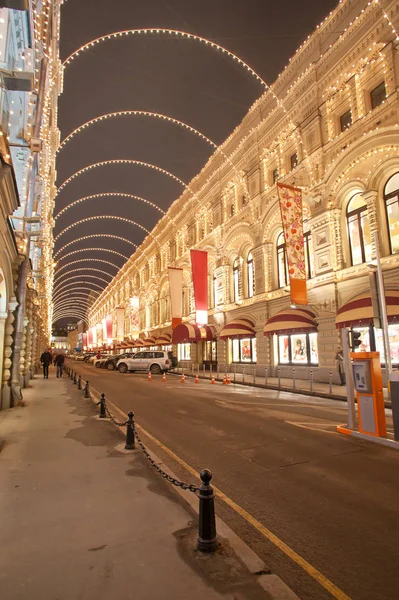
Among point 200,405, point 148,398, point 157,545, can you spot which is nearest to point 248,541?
point 157,545

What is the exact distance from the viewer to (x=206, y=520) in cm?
343

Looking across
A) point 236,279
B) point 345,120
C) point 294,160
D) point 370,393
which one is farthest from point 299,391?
point 294,160

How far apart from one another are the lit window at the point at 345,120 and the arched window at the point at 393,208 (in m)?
4.38

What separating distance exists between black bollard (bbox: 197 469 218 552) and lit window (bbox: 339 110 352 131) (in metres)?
19.4

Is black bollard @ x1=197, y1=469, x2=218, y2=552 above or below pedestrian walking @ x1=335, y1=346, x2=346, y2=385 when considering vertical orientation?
below

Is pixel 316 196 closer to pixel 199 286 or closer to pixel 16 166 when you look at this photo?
pixel 199 286

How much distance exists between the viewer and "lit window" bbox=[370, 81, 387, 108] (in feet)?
54.2

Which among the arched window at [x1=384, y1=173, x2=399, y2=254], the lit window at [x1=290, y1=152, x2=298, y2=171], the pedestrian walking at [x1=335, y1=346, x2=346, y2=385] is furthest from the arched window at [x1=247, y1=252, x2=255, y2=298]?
the arched window at [x1=384, y1=173, x2=399, y2=254]

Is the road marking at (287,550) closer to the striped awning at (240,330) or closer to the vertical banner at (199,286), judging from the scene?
the striped awning at (240,330)

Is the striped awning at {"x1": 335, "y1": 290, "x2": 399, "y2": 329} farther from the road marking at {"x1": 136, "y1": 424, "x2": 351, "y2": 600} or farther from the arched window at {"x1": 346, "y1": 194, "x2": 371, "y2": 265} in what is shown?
the road marking at {"x1": 136, "y1": 424, "x2": 351, "y2": 600}

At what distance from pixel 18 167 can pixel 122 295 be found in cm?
5536

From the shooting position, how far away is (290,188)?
1892cm

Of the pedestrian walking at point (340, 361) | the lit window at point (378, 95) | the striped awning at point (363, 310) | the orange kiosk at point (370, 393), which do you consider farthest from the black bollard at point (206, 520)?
the lit window at point (378, 95)

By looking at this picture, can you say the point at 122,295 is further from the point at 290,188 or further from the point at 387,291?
the point at 387,291
